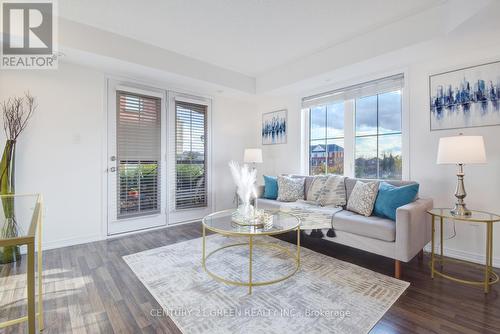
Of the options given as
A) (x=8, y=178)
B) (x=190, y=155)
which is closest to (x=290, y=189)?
(x=190, y=155)

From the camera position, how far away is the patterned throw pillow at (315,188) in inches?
130

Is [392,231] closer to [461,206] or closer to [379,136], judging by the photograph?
[461,206]

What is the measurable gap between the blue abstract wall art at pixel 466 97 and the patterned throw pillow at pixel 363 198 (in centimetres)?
99

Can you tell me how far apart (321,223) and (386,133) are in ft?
5.10

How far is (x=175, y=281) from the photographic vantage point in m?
2.10

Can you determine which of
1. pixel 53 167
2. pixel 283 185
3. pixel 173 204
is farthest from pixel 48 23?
pixel 283 185

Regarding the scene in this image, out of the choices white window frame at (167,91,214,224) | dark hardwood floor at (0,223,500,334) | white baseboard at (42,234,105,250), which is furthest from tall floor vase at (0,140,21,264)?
white window frame at (167,91,214,224)

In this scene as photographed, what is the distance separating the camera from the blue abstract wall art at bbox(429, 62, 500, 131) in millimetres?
2393

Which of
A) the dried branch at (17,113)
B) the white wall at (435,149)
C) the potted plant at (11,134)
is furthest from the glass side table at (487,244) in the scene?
the dried branch at (17,113)

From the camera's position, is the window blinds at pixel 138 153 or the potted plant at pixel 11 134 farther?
the window blinds at pixel 138 153

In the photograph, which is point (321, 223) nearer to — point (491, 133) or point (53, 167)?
point (491, 133)

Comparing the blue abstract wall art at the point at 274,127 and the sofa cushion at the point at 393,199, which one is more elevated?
the blue abstract wall art at the point at 274,127

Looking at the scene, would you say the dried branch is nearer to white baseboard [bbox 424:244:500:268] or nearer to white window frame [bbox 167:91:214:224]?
white window frame [bbox 167:91:214:224]

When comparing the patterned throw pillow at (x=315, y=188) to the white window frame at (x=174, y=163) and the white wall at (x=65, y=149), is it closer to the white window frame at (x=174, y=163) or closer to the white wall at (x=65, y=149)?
the white window frame at (x=174, y=163)
